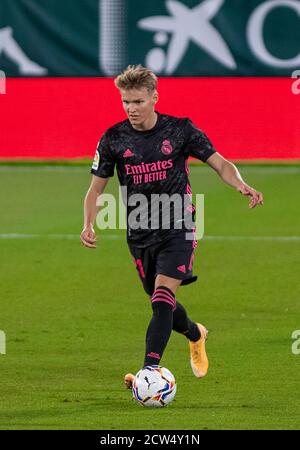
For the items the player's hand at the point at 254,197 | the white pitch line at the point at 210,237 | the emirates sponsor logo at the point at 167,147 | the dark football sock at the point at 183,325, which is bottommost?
the dark football sock at the point at 183,325

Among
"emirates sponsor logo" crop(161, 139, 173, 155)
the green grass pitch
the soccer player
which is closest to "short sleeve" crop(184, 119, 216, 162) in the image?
the soccer player

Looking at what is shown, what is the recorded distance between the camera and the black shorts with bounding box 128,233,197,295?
30.9ft

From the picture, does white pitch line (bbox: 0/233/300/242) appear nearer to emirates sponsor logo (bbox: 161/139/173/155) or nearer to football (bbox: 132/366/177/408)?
emirates sponsor logo (bbox: 161/139/173/155)

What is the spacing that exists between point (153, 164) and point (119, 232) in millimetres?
8915

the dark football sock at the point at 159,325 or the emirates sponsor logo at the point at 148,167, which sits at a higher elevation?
the emirates sponsor logo at the point at 148,167

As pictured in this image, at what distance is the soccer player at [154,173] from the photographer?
929 centimetres

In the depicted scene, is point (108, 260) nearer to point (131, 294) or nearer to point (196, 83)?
point (131, 294)

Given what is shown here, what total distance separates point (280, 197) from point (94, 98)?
537 cm

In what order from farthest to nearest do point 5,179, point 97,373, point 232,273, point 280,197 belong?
1. point 5,179
2. point 280,197
3. point 232,273
4. point 97,373

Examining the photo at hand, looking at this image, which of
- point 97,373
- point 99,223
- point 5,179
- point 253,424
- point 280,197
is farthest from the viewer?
point 5,179

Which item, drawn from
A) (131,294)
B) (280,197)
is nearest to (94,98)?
(280,197)

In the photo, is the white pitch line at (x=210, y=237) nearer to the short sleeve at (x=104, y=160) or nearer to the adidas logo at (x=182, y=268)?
the short sleeve at (x=104, y=160)

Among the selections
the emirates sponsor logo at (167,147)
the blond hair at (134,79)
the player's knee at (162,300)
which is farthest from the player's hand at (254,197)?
the blond hair at (134,79)

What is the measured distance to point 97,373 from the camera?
9.94 metres
